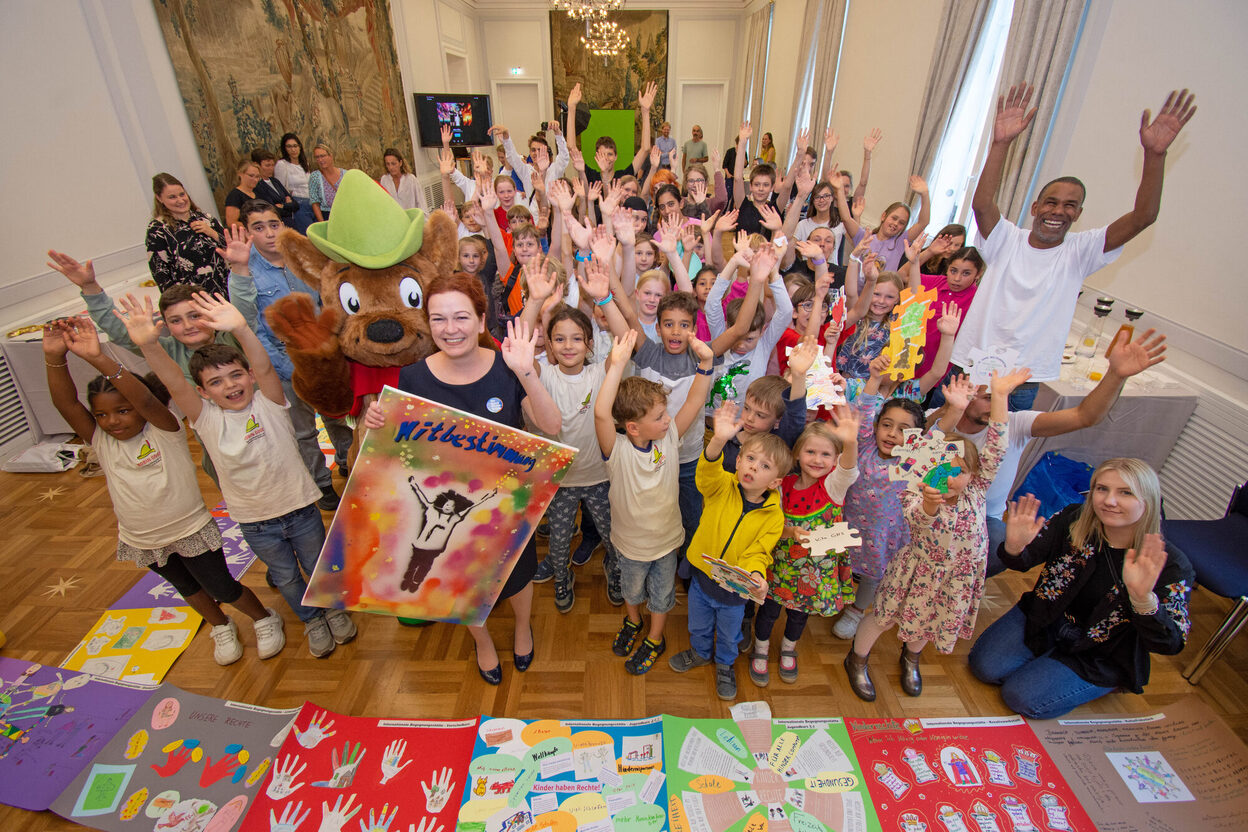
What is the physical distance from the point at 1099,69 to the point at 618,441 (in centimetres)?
390

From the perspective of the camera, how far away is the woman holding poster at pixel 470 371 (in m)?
1.60

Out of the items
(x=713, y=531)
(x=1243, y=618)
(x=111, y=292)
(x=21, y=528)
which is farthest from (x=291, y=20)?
(x=1243, y=618)

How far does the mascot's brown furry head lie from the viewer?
1.76m

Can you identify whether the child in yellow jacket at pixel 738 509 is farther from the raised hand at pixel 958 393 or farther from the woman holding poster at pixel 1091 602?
the woman holding poster at pixel 1091 602

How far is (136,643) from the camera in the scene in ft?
7.49

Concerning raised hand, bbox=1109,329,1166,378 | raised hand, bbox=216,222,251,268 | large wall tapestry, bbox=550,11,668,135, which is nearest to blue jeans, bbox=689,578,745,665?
raised hand, bbox=1109,329,1166,378

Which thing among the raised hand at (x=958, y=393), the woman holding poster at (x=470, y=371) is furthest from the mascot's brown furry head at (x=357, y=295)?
the raised hand at (x=958, y=393)

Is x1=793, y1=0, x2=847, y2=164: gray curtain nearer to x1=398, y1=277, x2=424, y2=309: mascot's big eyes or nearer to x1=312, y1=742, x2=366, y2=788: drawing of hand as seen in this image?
x1=398, y1=277, x2=424, y2=309: mascot's big eyes

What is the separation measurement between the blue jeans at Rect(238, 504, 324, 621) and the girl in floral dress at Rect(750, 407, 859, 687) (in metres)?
1.71

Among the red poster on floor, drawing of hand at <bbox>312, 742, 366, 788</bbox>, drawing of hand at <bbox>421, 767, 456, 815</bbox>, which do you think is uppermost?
the red poster on floor

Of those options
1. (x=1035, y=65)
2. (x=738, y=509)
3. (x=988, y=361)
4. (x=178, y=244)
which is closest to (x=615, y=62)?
(x=1035, y=65)

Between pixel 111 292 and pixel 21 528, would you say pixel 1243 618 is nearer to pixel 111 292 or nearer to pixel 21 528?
pixel 21 528

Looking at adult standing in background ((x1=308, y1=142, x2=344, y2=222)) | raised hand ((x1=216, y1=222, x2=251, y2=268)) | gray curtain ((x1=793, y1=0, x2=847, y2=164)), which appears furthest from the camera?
gray curtain ((x1=793, y1=0, x2=847, y2=164))

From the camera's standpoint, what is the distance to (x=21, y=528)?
116 inches
